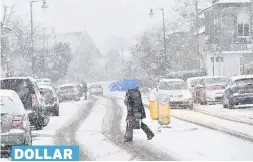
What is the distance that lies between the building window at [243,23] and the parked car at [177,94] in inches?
1086

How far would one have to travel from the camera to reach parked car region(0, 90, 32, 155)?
10.9 meters

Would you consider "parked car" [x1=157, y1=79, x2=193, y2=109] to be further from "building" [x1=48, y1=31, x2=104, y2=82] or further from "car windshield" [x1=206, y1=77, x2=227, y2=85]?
"building" [x1=48, y1=31, x2=104, y2=82]

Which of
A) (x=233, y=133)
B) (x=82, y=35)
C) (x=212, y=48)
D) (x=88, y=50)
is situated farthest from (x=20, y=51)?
(x=233, y=133)

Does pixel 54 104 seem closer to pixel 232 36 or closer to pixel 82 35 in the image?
pixel 232 36

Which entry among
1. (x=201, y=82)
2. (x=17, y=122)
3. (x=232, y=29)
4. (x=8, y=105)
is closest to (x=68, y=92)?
(x=201, y=82)

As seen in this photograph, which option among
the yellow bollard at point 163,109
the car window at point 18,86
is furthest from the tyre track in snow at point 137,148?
the car window at point 18,86

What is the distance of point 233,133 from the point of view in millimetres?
15320

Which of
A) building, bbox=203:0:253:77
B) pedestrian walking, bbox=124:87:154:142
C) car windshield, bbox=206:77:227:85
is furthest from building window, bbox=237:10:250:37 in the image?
pedestrian walking, bbox=124:87:154:142

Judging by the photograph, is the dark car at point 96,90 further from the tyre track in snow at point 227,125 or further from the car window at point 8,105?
the car window at point 8,105

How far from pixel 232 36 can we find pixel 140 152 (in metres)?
45.1

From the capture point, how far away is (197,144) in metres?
13.0

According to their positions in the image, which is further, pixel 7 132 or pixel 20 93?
pixel 20 93

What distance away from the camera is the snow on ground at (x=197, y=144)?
10953 mm

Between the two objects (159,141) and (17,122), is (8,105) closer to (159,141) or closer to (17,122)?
(17,122)
